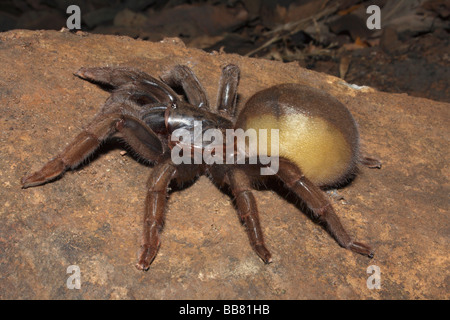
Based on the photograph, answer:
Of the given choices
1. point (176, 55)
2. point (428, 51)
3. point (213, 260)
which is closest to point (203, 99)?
point (176, 55)

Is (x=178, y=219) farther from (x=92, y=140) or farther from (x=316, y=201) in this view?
(x=316, y=201)

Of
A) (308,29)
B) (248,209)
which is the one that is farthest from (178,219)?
(308,29)

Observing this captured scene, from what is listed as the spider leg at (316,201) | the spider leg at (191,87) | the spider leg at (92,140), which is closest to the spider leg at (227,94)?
the spider leg at (191,87)

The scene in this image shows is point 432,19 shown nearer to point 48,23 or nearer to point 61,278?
point 48,23

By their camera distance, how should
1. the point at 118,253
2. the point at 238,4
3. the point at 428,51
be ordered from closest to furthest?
the point at 118,253 < the point at 428,51 < the point at 238,4

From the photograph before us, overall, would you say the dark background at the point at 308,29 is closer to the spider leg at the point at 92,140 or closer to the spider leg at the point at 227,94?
the spider leg at the point at 227,94

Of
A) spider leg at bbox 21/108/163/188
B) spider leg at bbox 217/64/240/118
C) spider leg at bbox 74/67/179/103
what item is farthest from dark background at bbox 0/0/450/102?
spider leg at bbox 21/108/163/188
